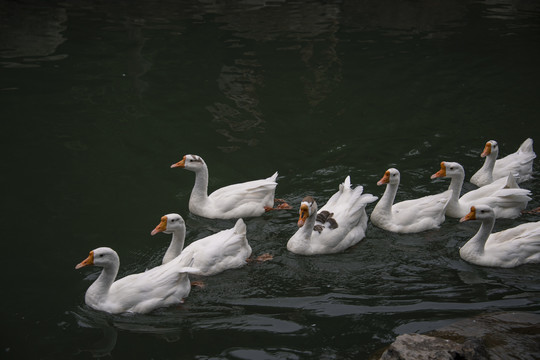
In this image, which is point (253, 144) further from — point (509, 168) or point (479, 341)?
point (479, 341)

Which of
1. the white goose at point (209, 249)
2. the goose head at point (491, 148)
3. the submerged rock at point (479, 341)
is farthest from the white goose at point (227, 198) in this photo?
the submerged rock at point (479, 341)

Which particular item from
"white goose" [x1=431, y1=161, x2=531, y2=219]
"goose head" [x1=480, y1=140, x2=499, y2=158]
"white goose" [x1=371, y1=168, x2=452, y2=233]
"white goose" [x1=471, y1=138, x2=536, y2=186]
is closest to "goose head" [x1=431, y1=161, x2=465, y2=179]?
"white goose" [x1=431, y1=161, x2=531, y2=219]

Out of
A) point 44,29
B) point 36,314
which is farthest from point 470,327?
point 44,29

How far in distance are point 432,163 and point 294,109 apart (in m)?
3.94

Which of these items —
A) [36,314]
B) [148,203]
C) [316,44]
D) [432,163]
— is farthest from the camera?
[316,44]

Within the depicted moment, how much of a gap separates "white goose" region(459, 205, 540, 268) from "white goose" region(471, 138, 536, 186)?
7.41 ft

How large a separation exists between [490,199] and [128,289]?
233 inches

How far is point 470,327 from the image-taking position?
22.2 ft

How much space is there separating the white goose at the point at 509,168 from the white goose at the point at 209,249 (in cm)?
488

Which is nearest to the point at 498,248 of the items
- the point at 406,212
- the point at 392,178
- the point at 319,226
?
the point at 406,212

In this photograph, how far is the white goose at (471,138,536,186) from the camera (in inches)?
432

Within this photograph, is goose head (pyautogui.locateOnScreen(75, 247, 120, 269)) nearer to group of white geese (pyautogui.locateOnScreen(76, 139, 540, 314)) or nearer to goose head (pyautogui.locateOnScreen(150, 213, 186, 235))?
group of white geese (pyautogui.locateOnScreen(76, 139, 540, 314))

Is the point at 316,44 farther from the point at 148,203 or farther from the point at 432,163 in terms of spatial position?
the point at 148,203

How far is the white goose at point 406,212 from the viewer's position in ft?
31.8
